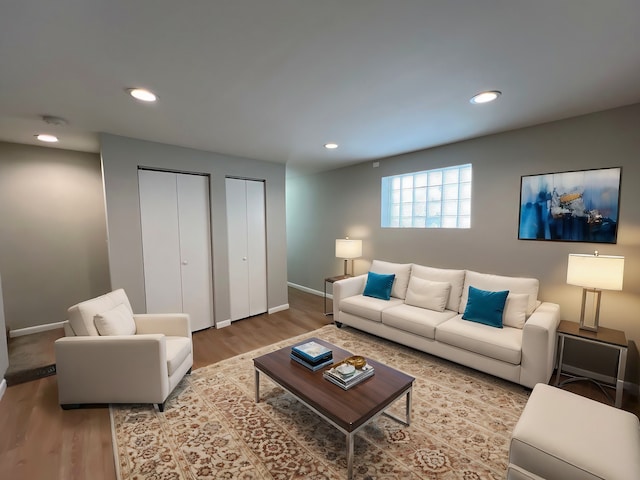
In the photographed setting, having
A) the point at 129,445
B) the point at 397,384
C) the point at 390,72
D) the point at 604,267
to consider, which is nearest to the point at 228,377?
the point at 129,445

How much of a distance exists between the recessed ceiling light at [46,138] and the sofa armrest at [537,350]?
5136 mm

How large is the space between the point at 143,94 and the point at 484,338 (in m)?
3.44

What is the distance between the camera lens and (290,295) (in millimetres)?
5625

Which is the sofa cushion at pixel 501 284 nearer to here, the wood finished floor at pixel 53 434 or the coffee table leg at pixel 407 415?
the wood finished floor at pixel 53 434

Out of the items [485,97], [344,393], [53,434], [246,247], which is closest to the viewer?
[344,393]

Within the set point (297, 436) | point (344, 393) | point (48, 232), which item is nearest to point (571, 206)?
point (344, 393)

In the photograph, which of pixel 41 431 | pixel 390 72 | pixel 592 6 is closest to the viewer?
pixel 592 6

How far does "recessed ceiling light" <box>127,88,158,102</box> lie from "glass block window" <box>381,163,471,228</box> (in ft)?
10.5

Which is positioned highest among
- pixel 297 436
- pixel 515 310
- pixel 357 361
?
pixel 515 310

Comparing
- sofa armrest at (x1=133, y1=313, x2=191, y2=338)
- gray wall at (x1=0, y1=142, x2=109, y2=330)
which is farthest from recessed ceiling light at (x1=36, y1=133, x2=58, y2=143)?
sofa armrest at (x1=133, y1=313, x2=191, y2=338)

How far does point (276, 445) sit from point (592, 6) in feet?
9.48

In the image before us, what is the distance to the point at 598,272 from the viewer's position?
7.38 feet

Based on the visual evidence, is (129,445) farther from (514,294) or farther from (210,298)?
(514,294)

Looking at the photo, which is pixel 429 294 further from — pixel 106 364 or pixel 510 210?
pixel 106 364
